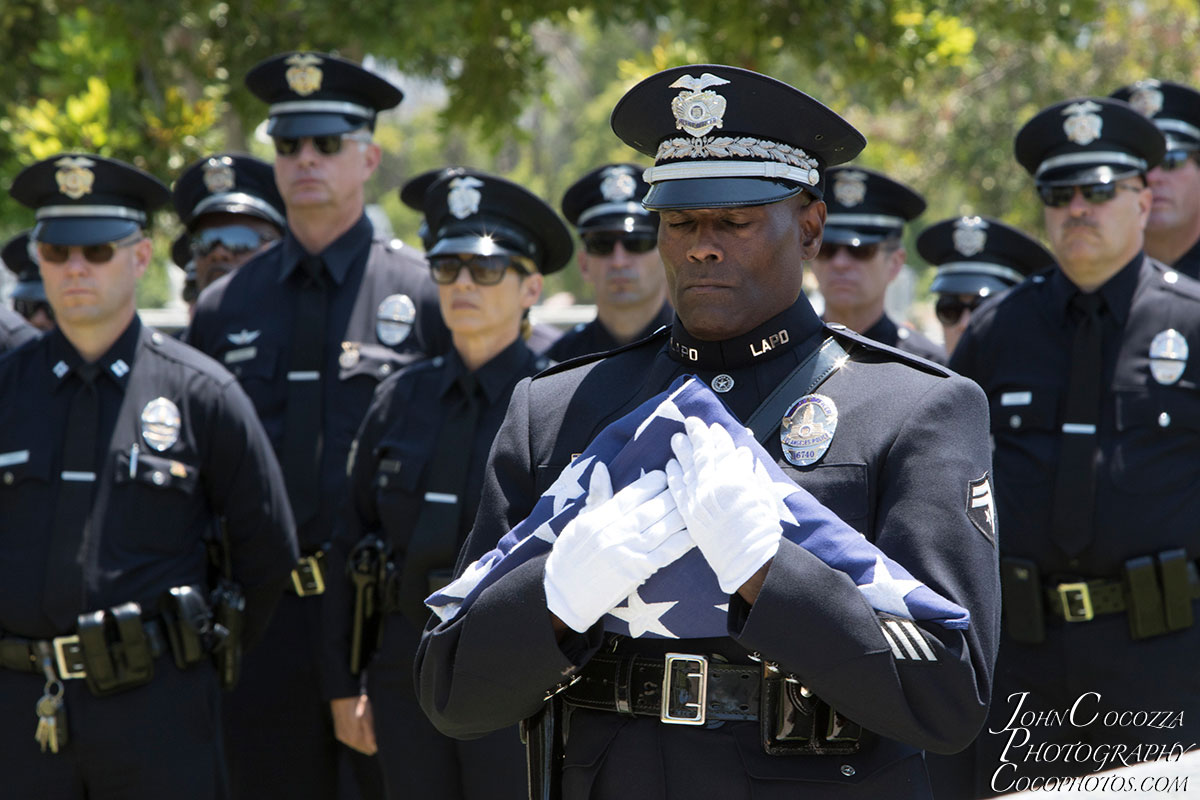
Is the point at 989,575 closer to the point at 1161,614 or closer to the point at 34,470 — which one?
the point at 1161,614

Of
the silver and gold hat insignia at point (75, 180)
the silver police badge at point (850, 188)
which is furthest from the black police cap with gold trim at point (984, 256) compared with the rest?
the silver and gold hat insignia at point (75, 180)

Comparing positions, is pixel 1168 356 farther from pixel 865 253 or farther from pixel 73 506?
pixel 73 506

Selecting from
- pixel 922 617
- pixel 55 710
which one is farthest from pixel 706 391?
pixel 55 710

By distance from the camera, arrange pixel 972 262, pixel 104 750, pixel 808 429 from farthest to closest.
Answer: pixel 972 262 < pixel 104 750 < pixel 808 429

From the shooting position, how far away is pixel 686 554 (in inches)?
88.6

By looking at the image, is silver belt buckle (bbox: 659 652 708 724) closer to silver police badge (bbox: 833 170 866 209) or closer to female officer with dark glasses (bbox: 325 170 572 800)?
female officer with dark glasses (bbox: 325 170 572 800)

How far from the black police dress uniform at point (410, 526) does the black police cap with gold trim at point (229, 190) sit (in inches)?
93.1

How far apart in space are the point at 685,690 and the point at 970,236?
475 cm

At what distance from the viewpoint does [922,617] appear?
2.12 m

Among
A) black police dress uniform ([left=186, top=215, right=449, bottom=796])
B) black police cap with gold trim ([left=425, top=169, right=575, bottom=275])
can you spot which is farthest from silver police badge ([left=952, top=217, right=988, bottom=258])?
black police dress uniform ([left=186, top=215, right=449, bottom=796])

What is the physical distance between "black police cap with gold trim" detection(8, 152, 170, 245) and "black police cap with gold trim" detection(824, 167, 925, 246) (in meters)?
2.86

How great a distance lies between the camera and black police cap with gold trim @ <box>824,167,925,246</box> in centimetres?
608

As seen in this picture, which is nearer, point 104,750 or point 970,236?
point 104,750

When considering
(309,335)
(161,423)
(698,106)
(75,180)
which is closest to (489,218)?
(309,335)
